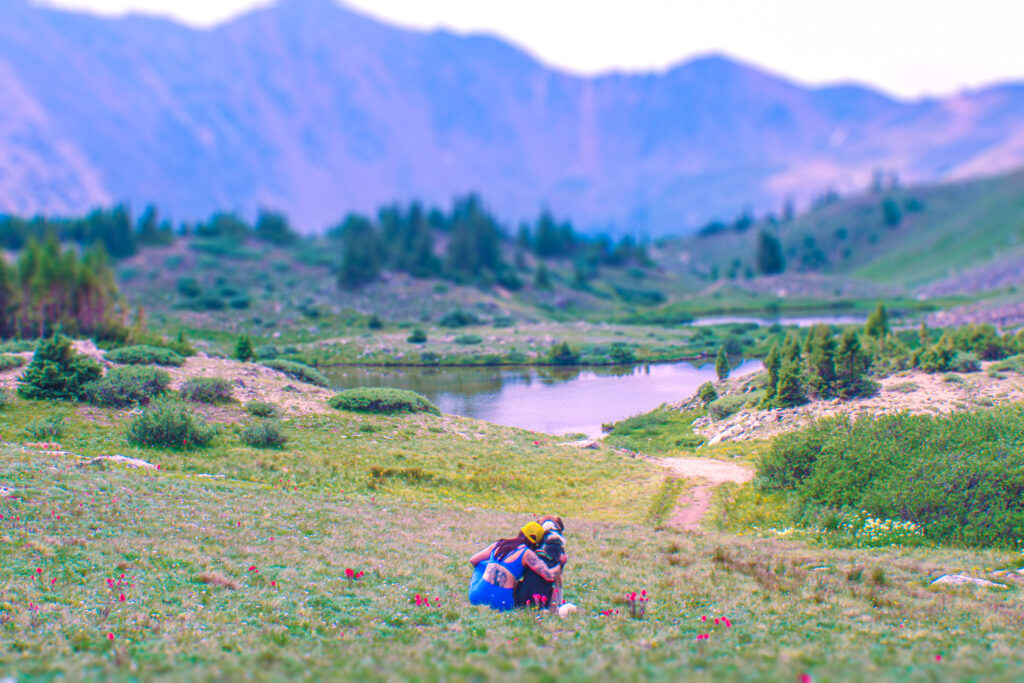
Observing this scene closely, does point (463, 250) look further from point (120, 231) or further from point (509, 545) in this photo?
point (509, 545)

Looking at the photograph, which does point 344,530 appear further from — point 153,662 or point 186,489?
point 153,662

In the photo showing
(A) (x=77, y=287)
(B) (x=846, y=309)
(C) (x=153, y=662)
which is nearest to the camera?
(C) (x=153, y=662)

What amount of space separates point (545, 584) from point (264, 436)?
19351 millimetres

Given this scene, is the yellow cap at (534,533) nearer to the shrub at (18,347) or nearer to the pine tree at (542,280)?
the shrub at (18,347)

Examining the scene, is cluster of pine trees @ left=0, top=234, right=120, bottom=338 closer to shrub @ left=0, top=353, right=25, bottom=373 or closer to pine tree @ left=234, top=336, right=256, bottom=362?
pine tree @ left=234, top=336, right=256, bottom=362

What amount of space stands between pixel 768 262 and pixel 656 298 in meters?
33.8

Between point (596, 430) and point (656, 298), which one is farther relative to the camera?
Answer: point (656, 298)

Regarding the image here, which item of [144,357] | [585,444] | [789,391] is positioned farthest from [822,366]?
[144,357]

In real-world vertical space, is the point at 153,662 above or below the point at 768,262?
below

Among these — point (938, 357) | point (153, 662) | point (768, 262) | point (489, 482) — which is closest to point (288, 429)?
point (489, 482)

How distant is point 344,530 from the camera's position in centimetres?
1847

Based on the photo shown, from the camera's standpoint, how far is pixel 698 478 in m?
27.1

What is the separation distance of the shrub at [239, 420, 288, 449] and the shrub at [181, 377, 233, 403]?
19.1ft

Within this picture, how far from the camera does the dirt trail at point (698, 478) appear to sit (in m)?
22.8
